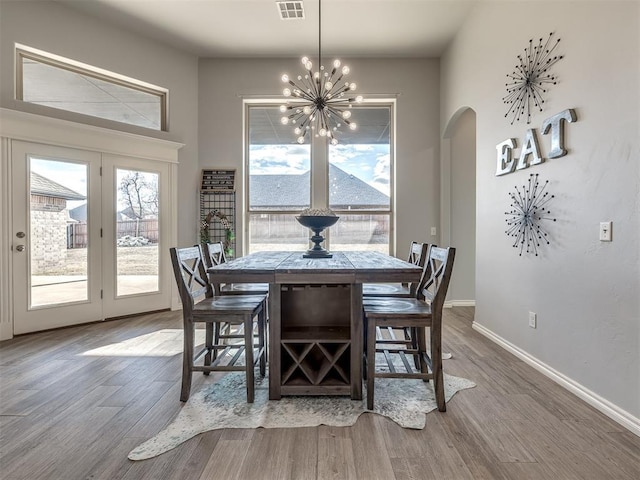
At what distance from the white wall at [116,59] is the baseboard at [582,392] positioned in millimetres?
4114

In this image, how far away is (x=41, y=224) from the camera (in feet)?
12.1

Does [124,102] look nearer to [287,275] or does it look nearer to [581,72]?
[287,275]

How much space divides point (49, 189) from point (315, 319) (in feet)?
11.0

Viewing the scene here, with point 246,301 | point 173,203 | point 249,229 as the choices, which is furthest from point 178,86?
point 246,301

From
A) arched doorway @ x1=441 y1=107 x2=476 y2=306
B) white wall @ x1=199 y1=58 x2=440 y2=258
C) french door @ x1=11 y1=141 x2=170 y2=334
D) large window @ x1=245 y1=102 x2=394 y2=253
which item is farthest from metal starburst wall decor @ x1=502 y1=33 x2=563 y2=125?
french door @ x1=11 y1=141 x2=170 y2=334

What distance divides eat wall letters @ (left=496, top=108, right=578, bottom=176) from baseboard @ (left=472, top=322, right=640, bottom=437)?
1.56 m

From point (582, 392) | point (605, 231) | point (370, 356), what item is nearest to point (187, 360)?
point (370, 356)

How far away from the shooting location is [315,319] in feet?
8.00

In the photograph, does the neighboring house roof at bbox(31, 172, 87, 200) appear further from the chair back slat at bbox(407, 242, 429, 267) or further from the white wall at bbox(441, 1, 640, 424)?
the white wall at bbox(441, 1, 640, 424)

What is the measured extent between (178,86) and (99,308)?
10.0ft

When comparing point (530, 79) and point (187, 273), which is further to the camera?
point (530, 79)

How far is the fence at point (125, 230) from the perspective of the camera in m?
3.90

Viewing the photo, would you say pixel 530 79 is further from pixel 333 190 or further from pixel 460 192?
pixel 333 190

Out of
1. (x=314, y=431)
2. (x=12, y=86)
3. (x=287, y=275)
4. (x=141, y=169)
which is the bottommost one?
(x=314, y=431)
